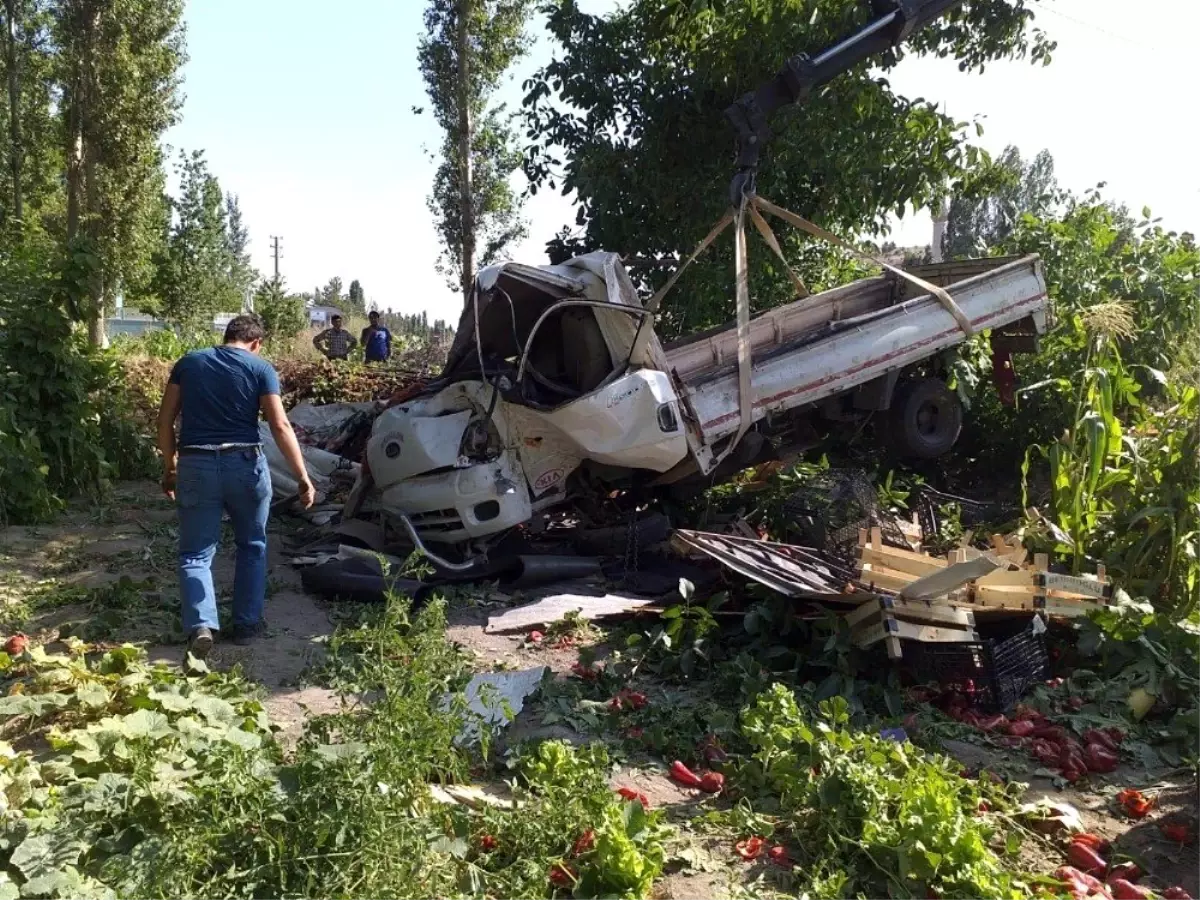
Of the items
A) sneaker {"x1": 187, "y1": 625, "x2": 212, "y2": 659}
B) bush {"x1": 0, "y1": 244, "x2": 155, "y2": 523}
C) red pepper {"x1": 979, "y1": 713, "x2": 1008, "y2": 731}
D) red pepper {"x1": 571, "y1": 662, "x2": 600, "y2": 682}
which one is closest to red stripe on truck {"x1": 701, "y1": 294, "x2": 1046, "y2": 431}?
red pepper {"x1": 571, "y1": 662, "x2": 600, "y2": 682}

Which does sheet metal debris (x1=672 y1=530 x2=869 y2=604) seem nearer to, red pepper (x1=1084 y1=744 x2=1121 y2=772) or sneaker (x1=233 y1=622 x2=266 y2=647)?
red pepper (x1=1084 y1=744 x2=1121 y2=772)

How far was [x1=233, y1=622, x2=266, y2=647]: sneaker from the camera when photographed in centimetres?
518

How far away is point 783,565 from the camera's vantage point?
5.71 meters

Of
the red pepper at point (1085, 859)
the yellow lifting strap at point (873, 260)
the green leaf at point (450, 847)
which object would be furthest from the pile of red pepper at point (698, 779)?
the yellow lifting strap at point (873, 260)

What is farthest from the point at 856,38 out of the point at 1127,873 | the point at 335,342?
the point at 335,342

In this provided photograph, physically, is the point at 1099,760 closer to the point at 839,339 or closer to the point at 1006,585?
the point at 1006,585

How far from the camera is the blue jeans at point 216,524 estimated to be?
482cm

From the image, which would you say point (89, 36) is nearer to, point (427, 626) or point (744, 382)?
point (744, 382)

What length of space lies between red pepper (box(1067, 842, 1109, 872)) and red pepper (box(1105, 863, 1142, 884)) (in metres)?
0.03

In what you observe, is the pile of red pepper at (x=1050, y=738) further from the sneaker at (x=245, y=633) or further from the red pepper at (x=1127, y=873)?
the sneaker at (x=245, y=633)

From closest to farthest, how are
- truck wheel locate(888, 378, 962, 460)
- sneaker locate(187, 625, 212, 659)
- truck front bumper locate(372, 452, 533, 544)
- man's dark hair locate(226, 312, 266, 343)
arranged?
sneaker locate(187, 625, 212, 659) < man's dark hair locate(226, 312, 266, 343) < truck front bumper locate(372, 452, 533, 544) < truck wheel locate(888, 378, 962, 460)

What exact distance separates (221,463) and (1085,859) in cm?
428

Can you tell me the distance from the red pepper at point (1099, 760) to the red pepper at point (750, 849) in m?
1.91

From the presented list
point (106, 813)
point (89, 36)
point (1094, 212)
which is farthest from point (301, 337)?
point (106, 813)
